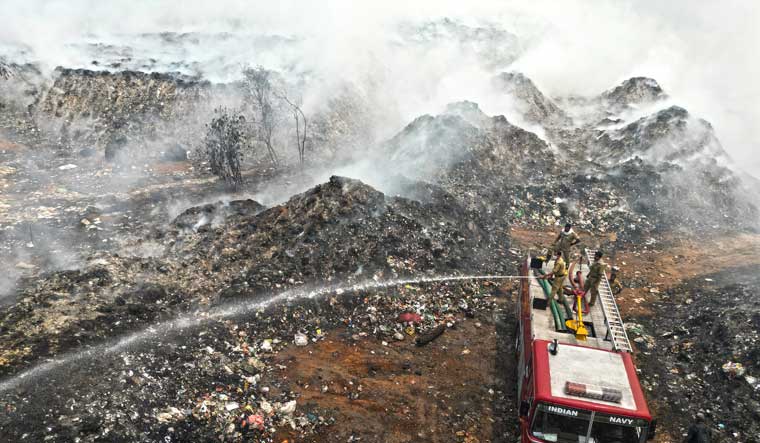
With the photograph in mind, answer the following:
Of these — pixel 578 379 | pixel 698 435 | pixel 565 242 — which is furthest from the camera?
pixel 565 242

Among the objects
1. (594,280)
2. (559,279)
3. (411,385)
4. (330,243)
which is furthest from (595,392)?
(330,243)

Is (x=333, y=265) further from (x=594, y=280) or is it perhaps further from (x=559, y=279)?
(x=594, y=280)

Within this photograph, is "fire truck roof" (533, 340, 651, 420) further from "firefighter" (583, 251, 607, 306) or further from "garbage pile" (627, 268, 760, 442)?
"garbage pile" (627, 268, 760, 442)

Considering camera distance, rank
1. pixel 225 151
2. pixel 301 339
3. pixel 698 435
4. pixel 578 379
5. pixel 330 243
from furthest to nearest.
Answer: pixel 225 151, pixel 330 243, pixel 301 339, pixel 698 435, pixel 578 379

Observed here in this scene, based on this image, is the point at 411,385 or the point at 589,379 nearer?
the point at 589,379

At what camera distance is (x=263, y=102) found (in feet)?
66.9

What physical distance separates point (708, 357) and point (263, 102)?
1724cm

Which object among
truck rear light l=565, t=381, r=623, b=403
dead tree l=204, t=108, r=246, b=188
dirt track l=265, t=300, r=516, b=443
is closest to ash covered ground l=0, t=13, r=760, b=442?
dirt track l=265, t=300, r=516, b=443

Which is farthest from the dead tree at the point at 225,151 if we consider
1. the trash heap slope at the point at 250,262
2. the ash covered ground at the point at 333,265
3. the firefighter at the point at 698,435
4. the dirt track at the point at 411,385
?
the firefighter at the point at 698,435

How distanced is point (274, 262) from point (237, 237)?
1.37 m

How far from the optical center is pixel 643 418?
17.1 ft

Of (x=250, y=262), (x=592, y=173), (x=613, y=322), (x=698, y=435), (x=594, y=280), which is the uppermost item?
(x=592, y=173)

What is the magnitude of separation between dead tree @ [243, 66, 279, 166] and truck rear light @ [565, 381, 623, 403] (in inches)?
619

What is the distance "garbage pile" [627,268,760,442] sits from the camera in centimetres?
738
